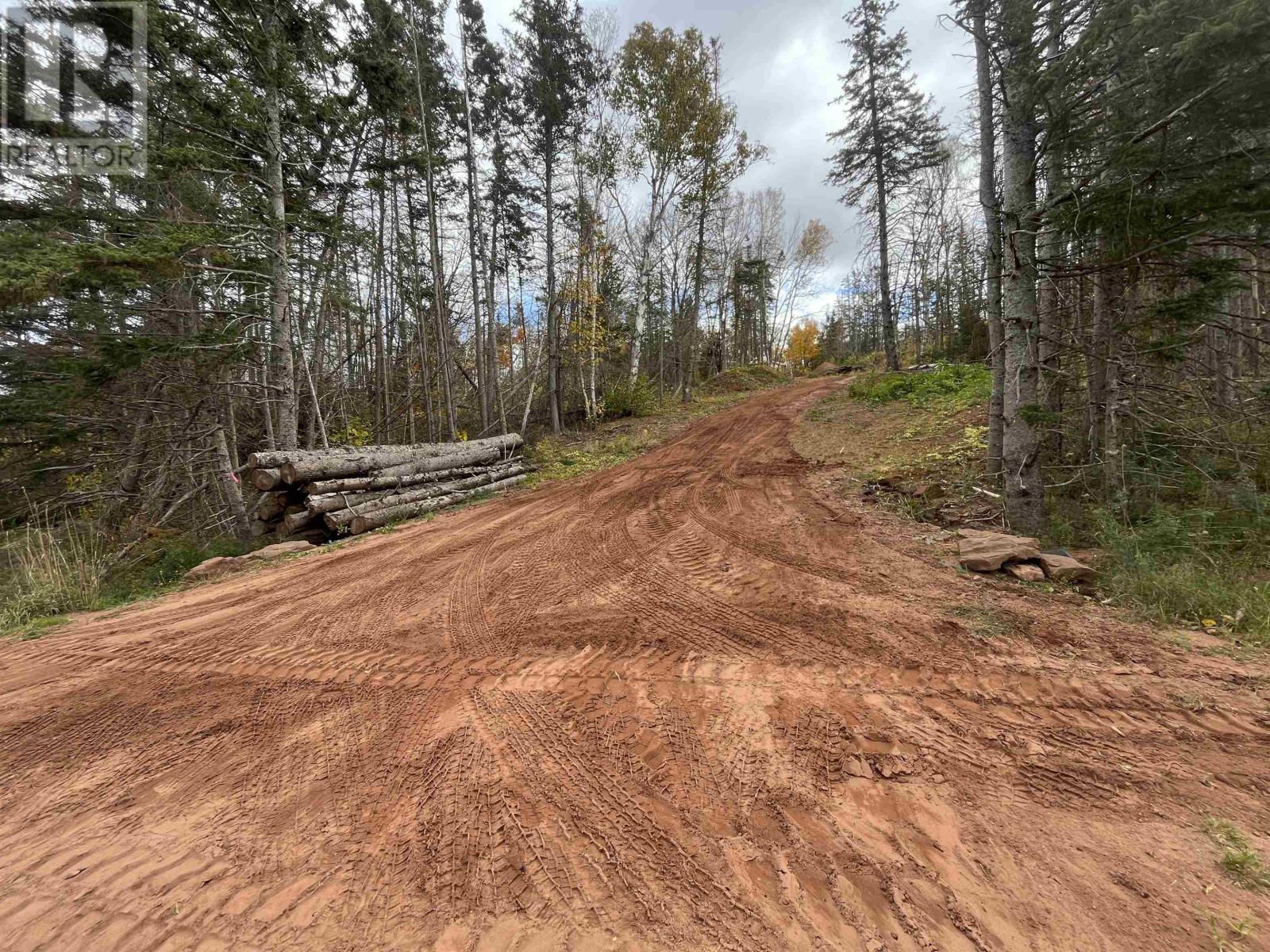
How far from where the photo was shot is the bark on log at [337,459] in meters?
7.06

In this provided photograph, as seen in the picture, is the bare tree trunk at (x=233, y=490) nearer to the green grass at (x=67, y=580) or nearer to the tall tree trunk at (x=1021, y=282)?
the green grass at (x=67, y=580)

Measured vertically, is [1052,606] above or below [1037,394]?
below

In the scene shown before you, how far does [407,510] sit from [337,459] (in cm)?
138

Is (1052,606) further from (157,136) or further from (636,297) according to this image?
(636,297)

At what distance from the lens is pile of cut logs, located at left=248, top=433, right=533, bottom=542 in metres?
7.14

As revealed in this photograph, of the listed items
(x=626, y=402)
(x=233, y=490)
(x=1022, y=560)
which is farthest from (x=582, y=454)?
(x=1022, y=560)

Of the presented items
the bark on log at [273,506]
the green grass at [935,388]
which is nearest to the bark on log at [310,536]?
the bark on log at [273,506]

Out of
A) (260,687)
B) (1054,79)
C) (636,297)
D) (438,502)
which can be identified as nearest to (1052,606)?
(1054,79)

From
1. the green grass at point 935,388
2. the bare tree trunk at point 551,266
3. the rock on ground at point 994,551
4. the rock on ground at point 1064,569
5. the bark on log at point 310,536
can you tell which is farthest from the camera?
the bare tree trunk at point 551,266

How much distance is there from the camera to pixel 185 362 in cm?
847

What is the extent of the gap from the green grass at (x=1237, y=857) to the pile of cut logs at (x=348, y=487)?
8615 millimetres

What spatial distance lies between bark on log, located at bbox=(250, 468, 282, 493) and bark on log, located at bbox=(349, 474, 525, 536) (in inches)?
50.0

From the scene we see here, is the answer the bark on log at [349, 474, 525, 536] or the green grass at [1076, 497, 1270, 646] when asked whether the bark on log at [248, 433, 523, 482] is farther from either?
the green grass at [1076, 497, 1270, 646]

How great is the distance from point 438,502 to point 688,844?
8.12 metres
